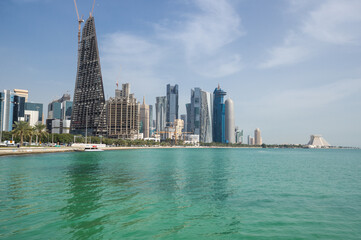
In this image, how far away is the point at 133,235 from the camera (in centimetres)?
1445

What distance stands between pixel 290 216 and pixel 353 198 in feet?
41.3

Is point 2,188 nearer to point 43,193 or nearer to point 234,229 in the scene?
point 43,193

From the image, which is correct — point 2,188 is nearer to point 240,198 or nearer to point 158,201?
point 158,201

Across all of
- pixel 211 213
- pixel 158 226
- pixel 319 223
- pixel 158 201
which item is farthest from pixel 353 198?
pixel 158 226

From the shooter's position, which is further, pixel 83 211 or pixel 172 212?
pixel 172 212

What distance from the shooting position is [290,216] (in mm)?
19141

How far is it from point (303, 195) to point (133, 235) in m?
21.1

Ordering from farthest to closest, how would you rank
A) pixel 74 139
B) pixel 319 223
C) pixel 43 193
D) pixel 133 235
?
pixel 74 139 → pixel 43 193 → pixel 319 223 → pixel 133 235

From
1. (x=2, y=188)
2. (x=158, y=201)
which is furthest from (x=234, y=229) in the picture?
(x=2, y=188)

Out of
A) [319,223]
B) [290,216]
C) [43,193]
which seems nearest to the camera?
[319,223]

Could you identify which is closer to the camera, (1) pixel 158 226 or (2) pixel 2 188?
(1) pixel 158 226

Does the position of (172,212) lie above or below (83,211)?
below

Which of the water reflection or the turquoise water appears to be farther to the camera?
the turquoise water

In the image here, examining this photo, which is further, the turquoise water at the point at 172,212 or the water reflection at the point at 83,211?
the turquoise water at the point at 172,212
